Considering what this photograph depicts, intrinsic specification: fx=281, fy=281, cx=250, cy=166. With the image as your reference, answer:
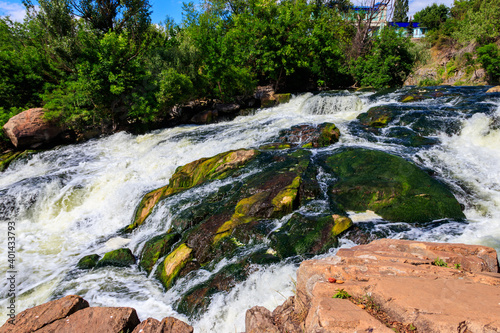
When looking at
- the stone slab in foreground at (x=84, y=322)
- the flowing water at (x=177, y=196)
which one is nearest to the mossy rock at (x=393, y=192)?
the flowing water at (x=177, y=196)

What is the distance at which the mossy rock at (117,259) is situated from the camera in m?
6.21

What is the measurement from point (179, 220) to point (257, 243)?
2313 mm

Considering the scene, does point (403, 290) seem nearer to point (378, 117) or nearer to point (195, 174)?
point (195, 174)

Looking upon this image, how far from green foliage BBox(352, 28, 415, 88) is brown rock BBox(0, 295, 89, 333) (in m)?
21.2

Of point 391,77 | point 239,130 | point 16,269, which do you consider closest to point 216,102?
point 239,130

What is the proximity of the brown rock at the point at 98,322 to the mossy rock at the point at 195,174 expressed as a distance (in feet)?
13.9

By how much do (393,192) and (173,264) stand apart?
16.2ft

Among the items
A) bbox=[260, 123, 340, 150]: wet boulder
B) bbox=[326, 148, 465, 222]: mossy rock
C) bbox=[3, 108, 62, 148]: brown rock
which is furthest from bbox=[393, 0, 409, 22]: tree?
bbox=[3, 108, 62, 148]: brown rock

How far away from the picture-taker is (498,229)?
5129 millimetres

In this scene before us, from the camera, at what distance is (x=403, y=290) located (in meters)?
2.43

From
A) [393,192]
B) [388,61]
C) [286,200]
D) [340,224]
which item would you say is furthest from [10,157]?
[388,61]

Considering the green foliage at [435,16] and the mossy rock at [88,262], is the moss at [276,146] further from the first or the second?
the green foliage at [435,16]

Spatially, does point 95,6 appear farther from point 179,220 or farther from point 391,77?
point 391,77

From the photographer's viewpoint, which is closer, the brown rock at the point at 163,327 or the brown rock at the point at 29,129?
the brown rock at the point at 163,327
